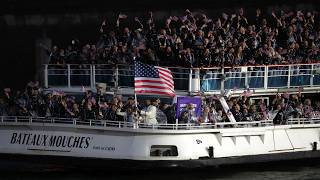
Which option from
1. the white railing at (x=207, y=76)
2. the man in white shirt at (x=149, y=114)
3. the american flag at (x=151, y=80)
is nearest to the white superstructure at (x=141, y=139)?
the man in white shirt at (x=149, y=114)

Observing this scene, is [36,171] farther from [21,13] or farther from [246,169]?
[21,13]

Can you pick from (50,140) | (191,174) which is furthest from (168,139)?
(50,140)

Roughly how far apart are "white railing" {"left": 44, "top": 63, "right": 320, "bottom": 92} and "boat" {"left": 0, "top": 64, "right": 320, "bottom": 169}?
0.11ft

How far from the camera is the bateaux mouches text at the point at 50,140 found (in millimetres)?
19734

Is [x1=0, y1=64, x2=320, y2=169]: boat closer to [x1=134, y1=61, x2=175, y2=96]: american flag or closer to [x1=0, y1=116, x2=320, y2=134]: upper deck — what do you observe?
[x1=0, y1=116, x2=320, y2=134]: upper deck

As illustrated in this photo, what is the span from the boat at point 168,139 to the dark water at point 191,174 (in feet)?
1.55

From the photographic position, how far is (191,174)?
2048 centimetres

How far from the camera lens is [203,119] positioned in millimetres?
19688

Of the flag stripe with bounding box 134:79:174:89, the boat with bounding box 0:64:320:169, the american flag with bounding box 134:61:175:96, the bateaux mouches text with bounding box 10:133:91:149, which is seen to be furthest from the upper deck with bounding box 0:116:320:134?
the flag stripe with bounding box 134:79:174:89

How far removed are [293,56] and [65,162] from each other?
7.45 metres

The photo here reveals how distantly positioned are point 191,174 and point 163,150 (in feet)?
4.86

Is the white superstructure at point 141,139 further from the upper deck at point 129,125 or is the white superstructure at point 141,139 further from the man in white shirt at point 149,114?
the man in white shirt at point 149,114

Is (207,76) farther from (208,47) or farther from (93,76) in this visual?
(93,76)

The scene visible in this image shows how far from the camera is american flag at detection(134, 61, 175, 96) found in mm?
19375
